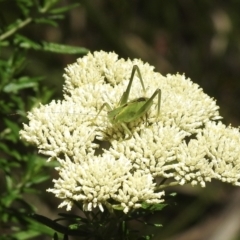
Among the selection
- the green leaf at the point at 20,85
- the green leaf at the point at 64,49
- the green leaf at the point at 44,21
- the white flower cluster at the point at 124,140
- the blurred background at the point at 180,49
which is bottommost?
the white flower cluster at the point at 124,140

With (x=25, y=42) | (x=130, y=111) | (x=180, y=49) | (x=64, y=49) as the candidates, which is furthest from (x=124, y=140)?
(x=180, y=49)

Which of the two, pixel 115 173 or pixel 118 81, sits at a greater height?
pixel 118 81

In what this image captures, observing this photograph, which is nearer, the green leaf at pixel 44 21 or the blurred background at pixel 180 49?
the green leaf at pixel 44 21

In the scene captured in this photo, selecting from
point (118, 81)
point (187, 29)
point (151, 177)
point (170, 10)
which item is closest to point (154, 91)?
point (118, 81)

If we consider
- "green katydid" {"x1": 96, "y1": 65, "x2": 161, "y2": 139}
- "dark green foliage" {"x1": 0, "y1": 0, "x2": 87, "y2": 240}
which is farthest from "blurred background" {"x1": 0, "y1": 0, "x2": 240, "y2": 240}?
"green katydid" {"x1": 96, "y1": 65, "x2": 161, "y2": 139}

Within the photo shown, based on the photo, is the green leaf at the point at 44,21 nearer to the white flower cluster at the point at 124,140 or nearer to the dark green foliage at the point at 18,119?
the dark green foliage at the point at 18,119

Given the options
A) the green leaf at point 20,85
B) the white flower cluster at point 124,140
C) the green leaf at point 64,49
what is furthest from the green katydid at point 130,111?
the green leaf at point 20,85

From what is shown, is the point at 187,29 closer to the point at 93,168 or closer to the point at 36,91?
the point at 36,91
